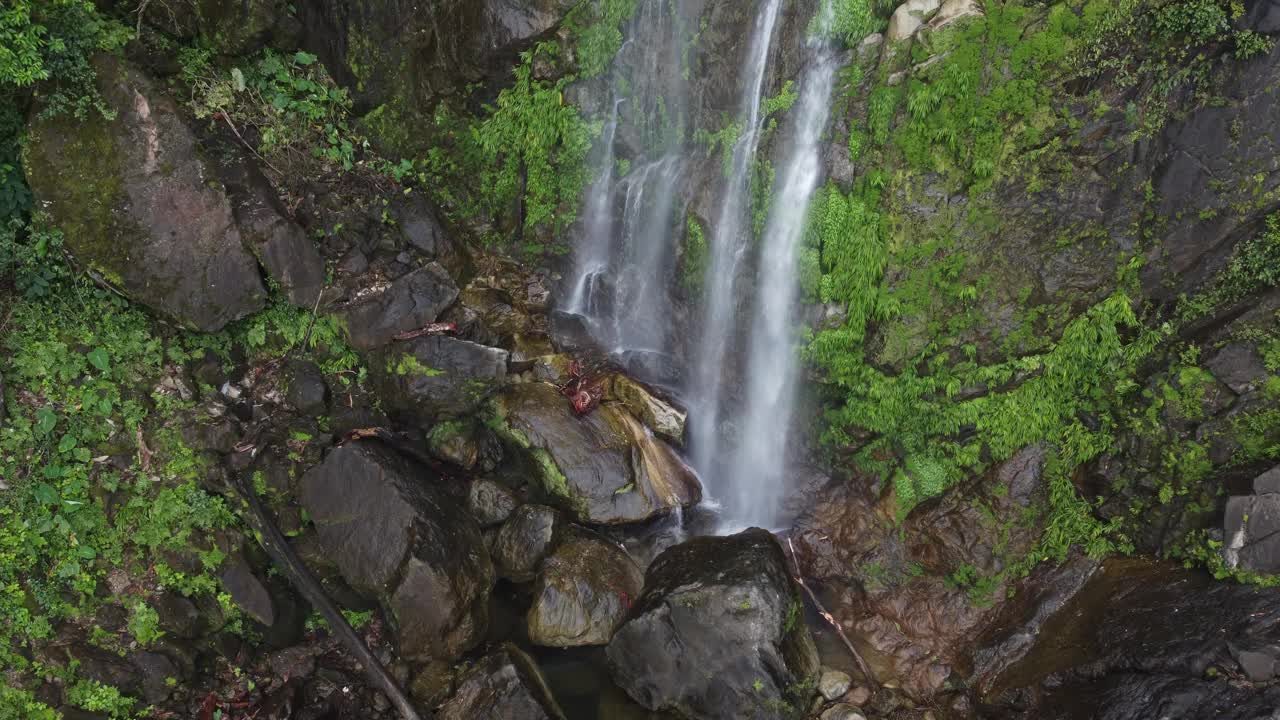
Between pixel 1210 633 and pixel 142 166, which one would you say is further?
pixel 142 166

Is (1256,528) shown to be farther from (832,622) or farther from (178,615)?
(178,615)

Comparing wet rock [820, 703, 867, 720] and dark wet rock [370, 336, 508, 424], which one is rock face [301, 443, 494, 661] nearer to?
dark wet rock [370, 336, 508, 424]

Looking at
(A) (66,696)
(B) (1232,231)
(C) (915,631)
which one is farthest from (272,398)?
(B) (1232,231)

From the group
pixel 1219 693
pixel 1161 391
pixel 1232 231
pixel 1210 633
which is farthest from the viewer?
pixel 1161 391

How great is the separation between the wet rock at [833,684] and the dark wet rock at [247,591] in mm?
6578

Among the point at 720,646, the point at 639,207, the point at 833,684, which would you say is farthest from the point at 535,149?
the point at 833,684

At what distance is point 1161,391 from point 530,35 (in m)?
9.34

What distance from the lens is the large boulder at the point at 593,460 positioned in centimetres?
912

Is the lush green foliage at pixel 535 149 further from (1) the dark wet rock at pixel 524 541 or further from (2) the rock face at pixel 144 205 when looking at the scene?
(1) the dark wet rock at pixel 524 541

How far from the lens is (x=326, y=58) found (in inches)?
398

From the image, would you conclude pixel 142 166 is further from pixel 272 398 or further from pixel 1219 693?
pixel 1219 693

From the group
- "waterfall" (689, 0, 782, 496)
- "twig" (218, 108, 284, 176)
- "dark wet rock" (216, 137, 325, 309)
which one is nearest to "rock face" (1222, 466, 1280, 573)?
"waterfall" (689, 0, 782, 496)

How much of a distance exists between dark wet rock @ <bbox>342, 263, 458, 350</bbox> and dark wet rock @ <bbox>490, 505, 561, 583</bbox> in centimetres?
312

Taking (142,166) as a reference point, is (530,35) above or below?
above
